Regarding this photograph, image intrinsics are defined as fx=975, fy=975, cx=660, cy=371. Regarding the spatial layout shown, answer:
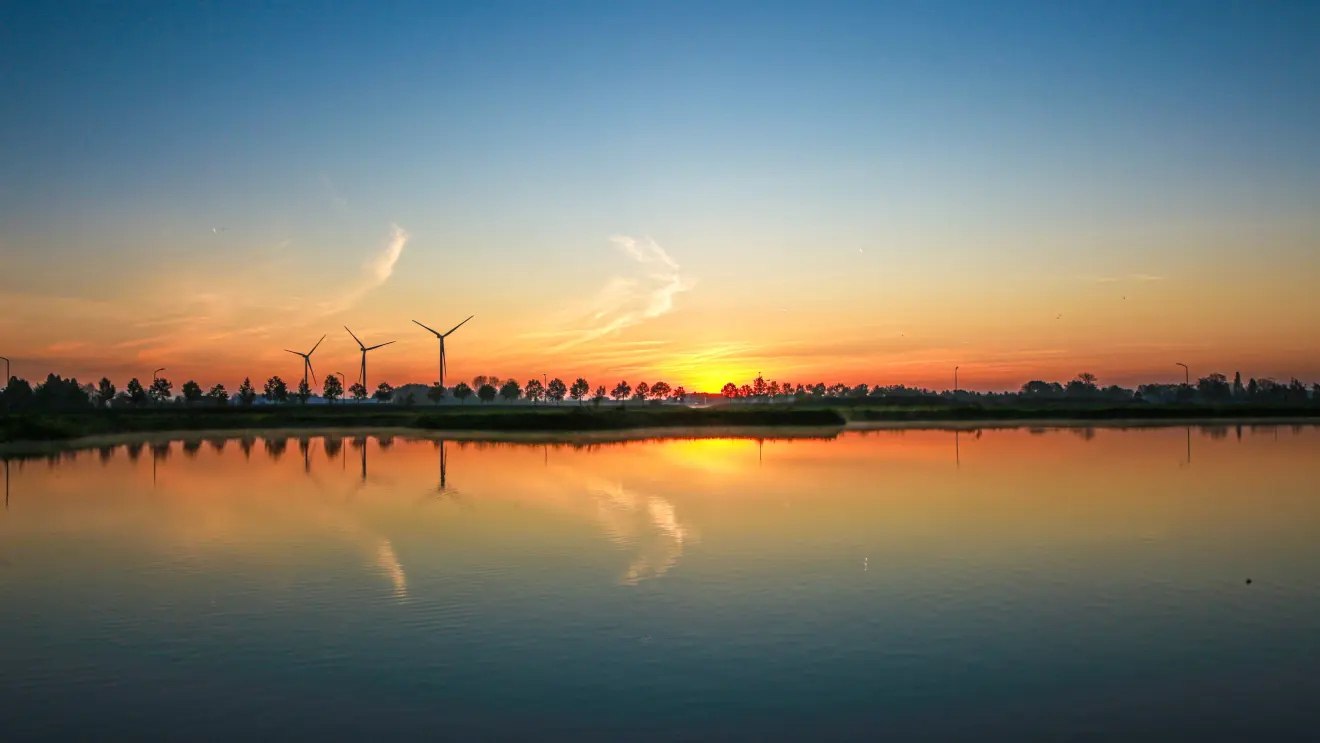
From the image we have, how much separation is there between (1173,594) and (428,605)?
50.1 ft

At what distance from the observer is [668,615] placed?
18453mm

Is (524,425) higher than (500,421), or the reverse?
(500,421)

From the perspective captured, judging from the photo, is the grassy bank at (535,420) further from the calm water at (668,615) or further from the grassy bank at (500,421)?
the calm water at (668,615)

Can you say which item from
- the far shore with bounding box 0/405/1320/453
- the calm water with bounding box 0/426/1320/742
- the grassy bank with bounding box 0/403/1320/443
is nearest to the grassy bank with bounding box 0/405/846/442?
the grassy bank with bounding box 0/403/1320/443

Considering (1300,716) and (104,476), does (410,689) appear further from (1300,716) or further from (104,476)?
(104,476)

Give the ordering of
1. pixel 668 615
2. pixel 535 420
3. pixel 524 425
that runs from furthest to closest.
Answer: pixel 535 420 < pixel 524 425 < pixel 668 615

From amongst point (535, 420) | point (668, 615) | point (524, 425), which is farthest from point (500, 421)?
point (668, 615)

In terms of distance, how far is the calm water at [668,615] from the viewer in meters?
13.1

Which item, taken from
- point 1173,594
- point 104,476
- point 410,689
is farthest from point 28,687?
point 104,476

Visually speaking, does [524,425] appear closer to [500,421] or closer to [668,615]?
[500,421]

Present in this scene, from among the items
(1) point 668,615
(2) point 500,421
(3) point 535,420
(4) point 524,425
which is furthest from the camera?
(2) point 500,421

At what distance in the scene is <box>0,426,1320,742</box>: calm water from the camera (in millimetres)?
13078

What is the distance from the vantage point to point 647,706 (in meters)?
13.3

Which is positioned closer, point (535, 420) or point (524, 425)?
point (524, 425)
